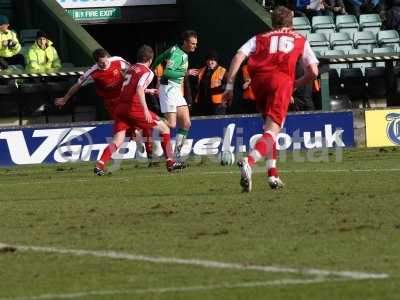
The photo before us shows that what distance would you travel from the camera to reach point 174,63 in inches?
844

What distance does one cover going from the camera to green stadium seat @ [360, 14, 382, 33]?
30.3 m

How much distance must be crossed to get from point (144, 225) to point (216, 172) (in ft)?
23.0

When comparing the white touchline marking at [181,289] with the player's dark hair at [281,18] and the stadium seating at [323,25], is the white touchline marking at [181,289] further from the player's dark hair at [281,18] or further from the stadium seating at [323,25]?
the stadium seating at [323,25]

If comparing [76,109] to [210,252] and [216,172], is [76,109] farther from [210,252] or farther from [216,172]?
[210,252]

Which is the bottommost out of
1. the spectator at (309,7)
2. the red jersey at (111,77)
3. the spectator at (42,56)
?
the red jersey at (111,77)

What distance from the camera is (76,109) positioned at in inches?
980

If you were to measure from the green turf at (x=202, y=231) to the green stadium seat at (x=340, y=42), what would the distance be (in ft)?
36.5

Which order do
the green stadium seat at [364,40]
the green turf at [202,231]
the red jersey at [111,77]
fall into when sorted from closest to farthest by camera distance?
the green turf at [202,231] < the red jersey at [111,77] < the green stadium seat at [364,40]

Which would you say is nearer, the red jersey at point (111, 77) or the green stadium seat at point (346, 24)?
the red jersey at point (111, 77)

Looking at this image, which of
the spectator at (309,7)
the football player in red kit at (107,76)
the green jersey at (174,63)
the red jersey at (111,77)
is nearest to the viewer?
the football player in red kit at (107,76)

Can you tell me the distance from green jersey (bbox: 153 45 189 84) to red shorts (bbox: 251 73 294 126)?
6.29 m

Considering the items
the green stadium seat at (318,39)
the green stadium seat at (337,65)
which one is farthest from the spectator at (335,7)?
the green stadium seat at (337,65)

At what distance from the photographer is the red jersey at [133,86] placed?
62.5 feet

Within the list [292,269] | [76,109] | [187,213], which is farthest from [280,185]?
[76,109]
